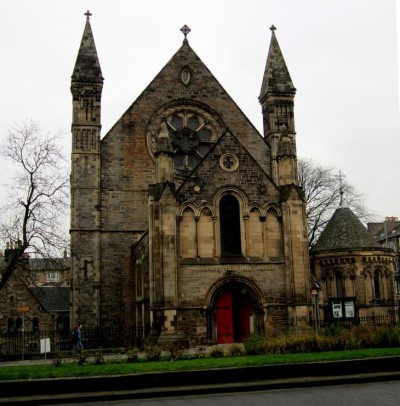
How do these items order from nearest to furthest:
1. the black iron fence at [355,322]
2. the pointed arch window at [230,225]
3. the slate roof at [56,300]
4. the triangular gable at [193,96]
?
1. the pointed arch window at [230,225]
2. the black iron fence at [355,322]
3. the triangular gable at [193,96]
4. the slate roof at [56,300]

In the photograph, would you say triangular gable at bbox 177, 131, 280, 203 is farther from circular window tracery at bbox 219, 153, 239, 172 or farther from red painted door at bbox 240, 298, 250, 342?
red painted door at bbox 240, 298, 250, 342

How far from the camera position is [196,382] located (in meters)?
15.2

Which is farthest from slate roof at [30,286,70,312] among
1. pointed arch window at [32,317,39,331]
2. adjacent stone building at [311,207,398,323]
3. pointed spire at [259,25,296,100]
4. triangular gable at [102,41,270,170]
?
pointed spire at [259,25,296,100]

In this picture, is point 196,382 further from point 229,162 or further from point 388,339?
point 229,162

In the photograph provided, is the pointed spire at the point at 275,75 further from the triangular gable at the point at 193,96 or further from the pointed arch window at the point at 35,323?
the pointed arch window at the point at 35,323

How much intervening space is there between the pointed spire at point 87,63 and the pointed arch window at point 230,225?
11584mm

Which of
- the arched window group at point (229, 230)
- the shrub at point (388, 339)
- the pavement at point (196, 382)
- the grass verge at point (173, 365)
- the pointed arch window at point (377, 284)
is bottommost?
the pavement at point (196, 382)

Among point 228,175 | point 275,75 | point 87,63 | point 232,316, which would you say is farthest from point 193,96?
point 232,316

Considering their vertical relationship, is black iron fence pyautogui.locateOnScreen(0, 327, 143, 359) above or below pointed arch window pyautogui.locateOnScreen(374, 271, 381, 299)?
below

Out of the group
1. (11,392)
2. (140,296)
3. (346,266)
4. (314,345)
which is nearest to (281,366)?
(314,345)

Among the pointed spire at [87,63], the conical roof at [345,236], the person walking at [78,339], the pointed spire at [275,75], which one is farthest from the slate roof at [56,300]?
the pointed spire at [275,75]

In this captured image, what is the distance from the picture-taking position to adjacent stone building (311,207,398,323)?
114 feet

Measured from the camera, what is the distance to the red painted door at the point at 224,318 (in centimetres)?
2672

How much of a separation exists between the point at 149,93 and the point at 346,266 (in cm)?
1538
